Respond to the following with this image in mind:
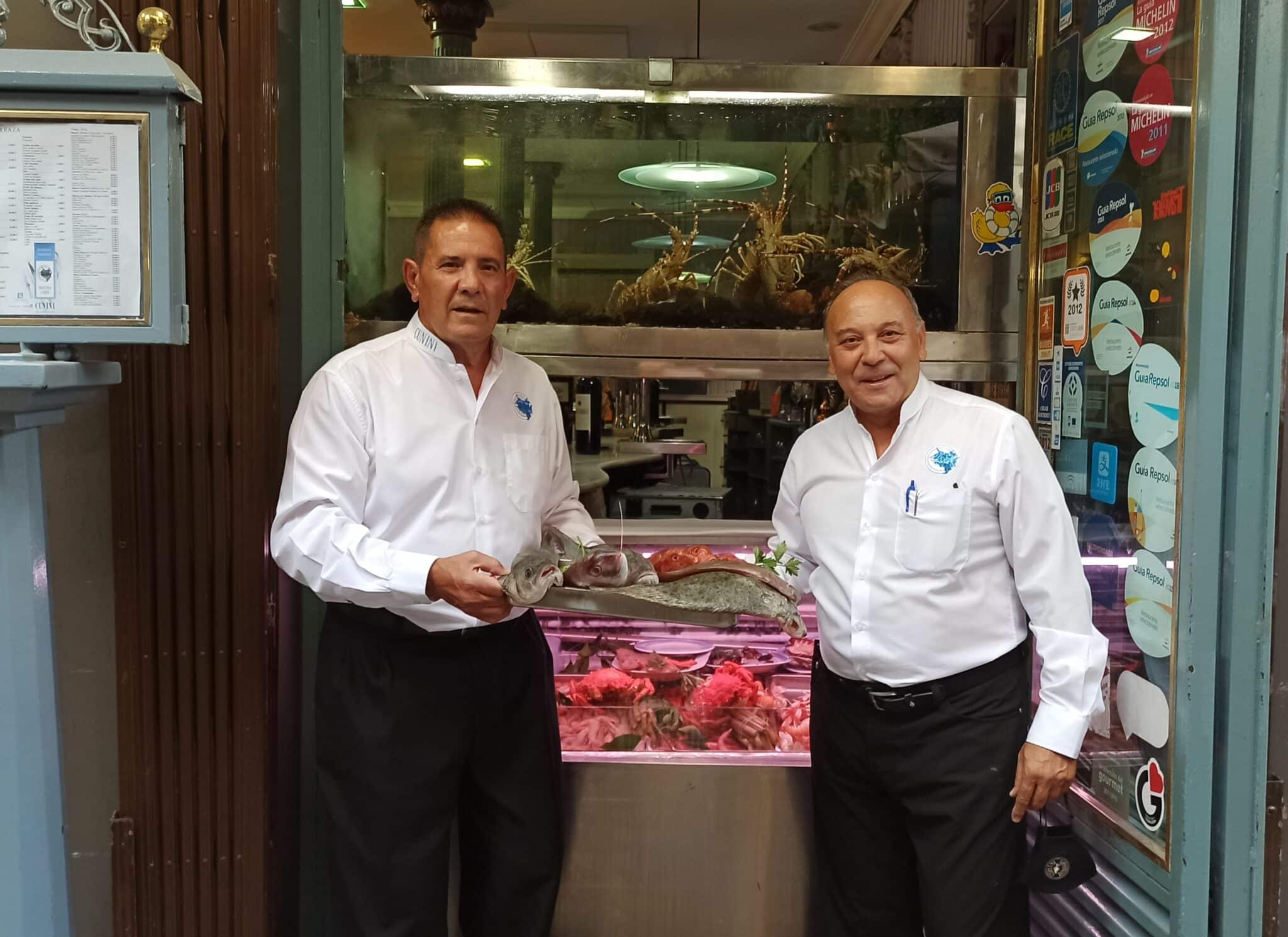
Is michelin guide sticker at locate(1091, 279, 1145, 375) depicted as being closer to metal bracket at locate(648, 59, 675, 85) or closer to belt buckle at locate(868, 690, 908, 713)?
belt buckle at locate(868, 690, 908, 713)

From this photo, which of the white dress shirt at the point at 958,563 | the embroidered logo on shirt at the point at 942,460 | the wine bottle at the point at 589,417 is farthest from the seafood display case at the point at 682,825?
the wine bottle at the point at 589,417

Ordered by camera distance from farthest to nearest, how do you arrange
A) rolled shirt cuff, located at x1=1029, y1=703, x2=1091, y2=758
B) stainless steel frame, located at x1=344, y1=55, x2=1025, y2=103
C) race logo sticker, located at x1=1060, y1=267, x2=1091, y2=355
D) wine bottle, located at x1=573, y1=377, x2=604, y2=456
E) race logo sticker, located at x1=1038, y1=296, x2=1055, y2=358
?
wine bottle, located at x1=573, y1=377, x2=604, y2=456, stainless steel frame, located at x1=344, y1=55, x2=1025, y2=103, race logo sticker, located at x1=1038, y1=296, x2=1055, y2=358, race logo sticker, located at x1=1060, y1=267, x2=1091, y2=355, rolled shirt cuff, located at x1=1029, y1=703, x2=1091, y2=758

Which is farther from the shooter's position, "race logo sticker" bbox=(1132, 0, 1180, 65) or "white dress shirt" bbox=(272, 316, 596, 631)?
"race logo sticker" bbox=(1132, 0, 1180, 65)

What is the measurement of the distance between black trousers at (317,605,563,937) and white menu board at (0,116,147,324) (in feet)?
3.12

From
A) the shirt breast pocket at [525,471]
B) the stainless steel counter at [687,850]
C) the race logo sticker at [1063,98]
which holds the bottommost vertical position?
the stainless steel counter at [687,850]

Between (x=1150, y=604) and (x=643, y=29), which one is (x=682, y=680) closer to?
(x=1150, y=604)

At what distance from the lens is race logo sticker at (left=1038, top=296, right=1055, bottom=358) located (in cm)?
298

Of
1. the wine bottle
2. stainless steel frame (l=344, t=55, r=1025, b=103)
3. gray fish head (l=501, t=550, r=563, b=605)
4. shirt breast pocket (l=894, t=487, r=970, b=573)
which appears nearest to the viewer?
gray fish head (l=501, t=550, r=563, b=605)

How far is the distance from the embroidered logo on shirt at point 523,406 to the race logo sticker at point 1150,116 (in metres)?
1.63

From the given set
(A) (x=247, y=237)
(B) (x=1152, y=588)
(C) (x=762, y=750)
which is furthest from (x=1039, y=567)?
(A) (x=247, y=237)

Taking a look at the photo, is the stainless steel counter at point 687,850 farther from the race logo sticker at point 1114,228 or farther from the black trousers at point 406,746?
the race logo sticker at point 1114,228

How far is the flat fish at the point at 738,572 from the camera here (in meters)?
2.24

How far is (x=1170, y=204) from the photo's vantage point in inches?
91.9

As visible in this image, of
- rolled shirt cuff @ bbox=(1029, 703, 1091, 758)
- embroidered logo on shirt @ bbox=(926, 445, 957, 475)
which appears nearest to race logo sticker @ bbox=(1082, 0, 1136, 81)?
embroidered logo on shirt @ bbox=(926, 445, 957, 475)
